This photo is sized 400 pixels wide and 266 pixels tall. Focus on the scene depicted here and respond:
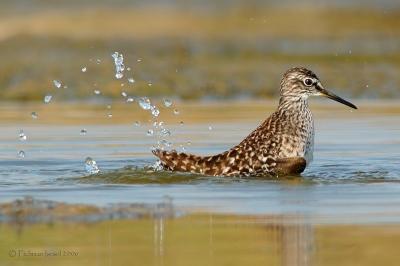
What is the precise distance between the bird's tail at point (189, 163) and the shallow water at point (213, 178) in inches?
5.1

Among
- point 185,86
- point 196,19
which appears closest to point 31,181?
point 185,86

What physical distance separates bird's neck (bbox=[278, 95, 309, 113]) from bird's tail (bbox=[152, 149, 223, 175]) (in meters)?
1.08

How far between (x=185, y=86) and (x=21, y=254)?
1320 centimetres

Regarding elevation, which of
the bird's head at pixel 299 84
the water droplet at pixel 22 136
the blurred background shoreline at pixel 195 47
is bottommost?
the water droplet at pixel 22 136

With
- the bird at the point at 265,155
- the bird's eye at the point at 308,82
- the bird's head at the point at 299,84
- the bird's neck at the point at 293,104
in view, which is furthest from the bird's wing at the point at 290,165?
the bird's eye at the point at 308,82

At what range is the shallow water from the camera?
10.4m

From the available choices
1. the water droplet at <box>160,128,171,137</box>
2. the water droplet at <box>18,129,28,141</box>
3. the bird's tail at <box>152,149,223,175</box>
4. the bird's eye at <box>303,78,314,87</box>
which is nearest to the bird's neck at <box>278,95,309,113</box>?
the bird's eye at <box>303,78,314,87</box>

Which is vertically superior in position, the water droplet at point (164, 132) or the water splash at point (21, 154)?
the water droplet at point (164, 132)

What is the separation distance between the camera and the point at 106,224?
9477mm

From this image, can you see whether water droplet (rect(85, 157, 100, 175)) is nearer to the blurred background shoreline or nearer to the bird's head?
the bird's head

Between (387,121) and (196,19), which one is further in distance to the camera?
(196,19)

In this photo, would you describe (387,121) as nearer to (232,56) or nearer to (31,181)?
(31,181)

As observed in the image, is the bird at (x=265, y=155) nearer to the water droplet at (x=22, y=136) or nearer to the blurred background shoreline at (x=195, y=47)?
the water droplet at (x=22, y=136)

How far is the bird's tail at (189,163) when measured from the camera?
39.5 ft
